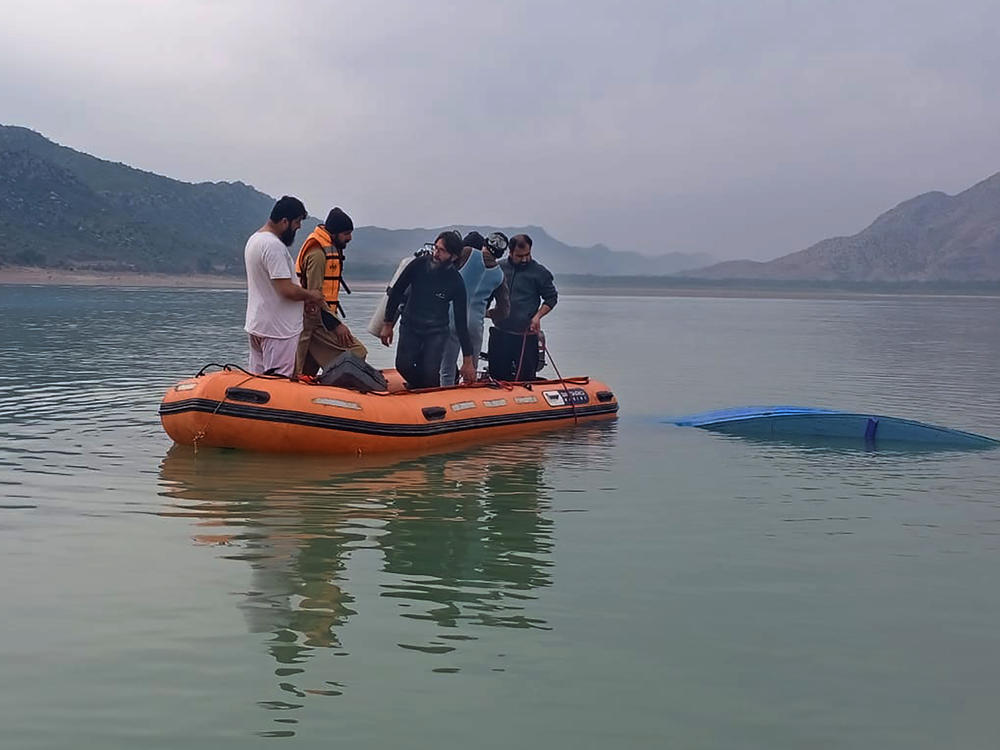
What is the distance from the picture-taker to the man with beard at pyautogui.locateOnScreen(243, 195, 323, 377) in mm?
9461

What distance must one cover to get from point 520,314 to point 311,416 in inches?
149

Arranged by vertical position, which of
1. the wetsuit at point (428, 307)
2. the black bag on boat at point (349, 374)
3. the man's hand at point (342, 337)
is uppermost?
the wetsuit at point (428, 307)

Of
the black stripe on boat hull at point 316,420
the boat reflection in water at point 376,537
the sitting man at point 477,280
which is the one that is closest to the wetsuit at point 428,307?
the sitting man at point 477,280

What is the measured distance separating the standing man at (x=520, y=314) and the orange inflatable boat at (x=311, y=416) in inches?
63.7

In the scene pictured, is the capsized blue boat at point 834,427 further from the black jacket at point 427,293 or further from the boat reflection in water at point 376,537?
the black jacket at point 427,293

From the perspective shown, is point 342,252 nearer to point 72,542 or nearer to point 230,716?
point 72,542

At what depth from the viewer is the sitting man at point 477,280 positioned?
11.9 meters

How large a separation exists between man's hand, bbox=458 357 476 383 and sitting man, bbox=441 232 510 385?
88 millimetres

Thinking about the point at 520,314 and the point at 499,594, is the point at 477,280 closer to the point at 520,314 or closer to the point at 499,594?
the point at 520,314

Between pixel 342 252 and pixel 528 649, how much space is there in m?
5.80

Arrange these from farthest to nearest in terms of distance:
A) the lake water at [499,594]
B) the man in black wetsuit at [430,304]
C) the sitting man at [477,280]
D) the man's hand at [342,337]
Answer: the sitting man at [477,280] → the man in black wetsuit at [430,304] → the man's hand at [342,337] → the lake water at [499,594]

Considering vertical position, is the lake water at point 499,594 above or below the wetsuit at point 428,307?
below

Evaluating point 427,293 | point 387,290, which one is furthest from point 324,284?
point 427,293

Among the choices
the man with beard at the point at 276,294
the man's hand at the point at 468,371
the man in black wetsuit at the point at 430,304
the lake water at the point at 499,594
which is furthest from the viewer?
the man's hand at the point at 468,371
